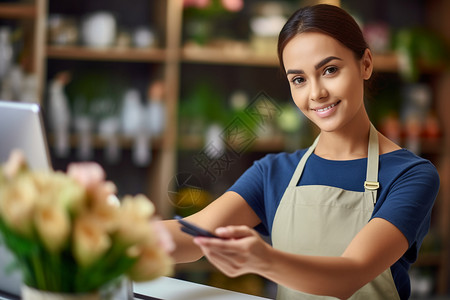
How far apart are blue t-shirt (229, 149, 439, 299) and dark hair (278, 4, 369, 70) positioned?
242 millimetres

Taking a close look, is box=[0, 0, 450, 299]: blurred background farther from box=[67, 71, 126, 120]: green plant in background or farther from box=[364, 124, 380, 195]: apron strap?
box=[364, 124, 380, 195]: apron strap

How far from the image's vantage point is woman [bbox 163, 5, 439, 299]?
1114 millimetres

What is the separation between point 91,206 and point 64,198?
4 cm

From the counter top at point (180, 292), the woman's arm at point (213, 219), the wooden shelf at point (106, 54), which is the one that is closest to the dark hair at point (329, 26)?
the woman's arm at point (213, 219)

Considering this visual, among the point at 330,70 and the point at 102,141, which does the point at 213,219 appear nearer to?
the point at 330,70

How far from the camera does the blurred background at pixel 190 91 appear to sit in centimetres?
267

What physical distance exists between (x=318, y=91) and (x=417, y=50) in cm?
201

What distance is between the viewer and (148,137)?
2.76m

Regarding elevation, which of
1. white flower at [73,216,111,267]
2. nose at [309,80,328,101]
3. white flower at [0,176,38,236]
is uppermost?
nose at [309,80,328,101]

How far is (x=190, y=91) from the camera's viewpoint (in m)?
2.99

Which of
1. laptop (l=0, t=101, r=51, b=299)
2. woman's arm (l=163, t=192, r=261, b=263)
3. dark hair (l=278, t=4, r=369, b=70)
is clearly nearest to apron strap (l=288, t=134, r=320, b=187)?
woman's arm (l=163, t=192, r=261, b=263)

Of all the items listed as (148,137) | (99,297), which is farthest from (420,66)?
(99,297)

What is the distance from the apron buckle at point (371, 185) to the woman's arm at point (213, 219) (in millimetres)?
287

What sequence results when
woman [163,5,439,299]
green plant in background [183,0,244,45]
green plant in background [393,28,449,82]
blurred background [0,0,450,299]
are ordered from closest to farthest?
woman [163,5,439,299]
blurred background [0,0,450,299]
green plant in background [183,0,244,45]
green plant in background [393,28,449,82]
